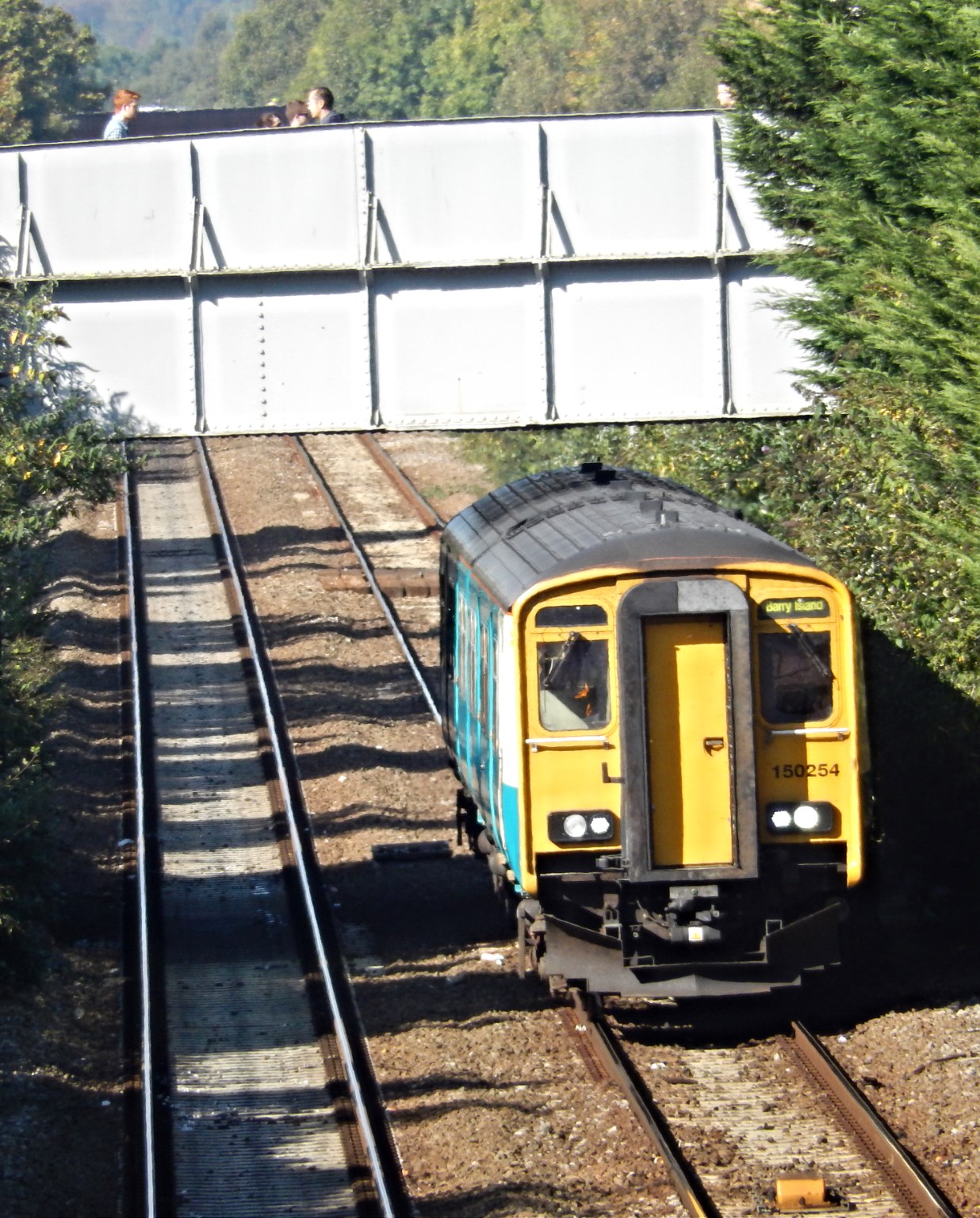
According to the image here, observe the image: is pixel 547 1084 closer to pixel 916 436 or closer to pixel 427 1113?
pixel 427 1113

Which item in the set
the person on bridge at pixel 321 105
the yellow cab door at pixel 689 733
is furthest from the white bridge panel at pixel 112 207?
the yellow cab door at pixel 689 733

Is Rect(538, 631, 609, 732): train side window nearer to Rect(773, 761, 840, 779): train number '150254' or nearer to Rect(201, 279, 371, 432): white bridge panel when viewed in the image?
Rect(773, 761, 840, 779): train number '150254'

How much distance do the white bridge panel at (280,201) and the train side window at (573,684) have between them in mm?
5853

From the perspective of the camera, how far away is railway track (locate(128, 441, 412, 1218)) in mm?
9320

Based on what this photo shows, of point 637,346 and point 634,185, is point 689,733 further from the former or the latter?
point 634,185

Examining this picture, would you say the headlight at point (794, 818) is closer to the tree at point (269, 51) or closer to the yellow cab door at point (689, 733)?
the yellow cab door at point (689, 733)

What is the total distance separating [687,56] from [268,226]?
54425 millimetres

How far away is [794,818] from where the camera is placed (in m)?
9.98

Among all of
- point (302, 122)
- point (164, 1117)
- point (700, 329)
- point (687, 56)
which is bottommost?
point (164, 1117)

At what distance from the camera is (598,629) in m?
9.94

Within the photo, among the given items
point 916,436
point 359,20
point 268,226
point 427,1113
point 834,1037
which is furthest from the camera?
point 359,20

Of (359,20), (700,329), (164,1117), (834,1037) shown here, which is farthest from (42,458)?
(359,20)

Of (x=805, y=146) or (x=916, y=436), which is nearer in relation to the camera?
(x=916, y=436)

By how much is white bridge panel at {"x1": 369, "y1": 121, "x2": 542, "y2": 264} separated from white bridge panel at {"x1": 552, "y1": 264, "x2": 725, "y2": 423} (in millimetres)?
650
